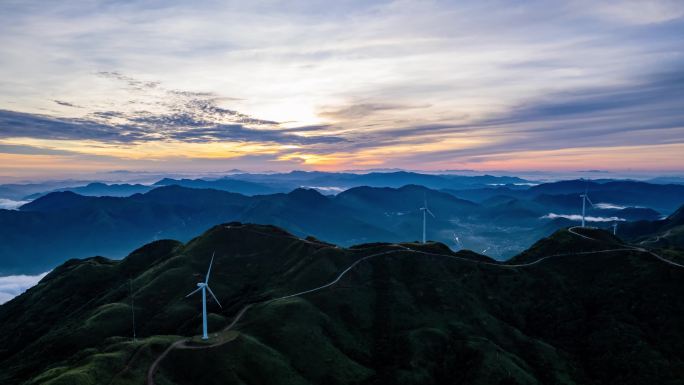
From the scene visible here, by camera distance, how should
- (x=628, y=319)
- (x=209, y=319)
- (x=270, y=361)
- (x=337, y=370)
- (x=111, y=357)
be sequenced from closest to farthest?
(x=111, y=357), (x=270, y=361), (x=337, y=370), (x=209, y=319), (x=628, y=319)

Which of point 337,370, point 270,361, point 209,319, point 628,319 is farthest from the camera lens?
point 628,319

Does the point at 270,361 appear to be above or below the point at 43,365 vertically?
above

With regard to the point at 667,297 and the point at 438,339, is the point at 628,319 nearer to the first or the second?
the point at 667,297

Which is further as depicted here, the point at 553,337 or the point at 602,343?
the point at 553,337

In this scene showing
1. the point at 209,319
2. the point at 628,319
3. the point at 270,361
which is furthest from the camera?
the point at 628,319

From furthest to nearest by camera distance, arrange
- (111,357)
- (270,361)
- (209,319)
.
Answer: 1. (209,319)
2. (270,361)
3. (111,357)

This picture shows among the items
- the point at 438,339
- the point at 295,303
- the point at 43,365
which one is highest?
the point at 295,303

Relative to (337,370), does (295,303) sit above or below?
above

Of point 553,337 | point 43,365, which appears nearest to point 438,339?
point 553,337

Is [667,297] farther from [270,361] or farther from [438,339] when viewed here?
[270,361]
